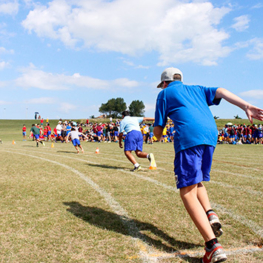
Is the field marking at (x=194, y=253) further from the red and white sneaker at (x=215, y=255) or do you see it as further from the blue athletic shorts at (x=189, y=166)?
the blue athletic shorts at (x=189, y=166)

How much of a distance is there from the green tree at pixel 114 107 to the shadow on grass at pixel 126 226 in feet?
483

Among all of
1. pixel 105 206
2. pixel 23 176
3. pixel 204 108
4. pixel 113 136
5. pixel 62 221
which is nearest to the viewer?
pixel 204 108

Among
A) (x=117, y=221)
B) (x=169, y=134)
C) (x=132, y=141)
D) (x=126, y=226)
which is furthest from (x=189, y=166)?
(x=169, y=134)

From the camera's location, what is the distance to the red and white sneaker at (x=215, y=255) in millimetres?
2391

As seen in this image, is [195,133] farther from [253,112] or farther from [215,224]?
[215,224]

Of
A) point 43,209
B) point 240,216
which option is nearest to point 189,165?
point 240,216

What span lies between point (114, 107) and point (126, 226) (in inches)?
5925

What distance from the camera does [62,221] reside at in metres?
3.67

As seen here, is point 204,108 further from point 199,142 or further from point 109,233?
point 109,233

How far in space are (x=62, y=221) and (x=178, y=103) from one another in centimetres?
242

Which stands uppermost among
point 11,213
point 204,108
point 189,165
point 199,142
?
point 204,108

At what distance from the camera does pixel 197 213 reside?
264 centimetres

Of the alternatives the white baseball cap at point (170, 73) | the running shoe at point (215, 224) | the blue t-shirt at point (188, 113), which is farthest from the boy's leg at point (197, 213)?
the white baseball cap at point (170, 73)

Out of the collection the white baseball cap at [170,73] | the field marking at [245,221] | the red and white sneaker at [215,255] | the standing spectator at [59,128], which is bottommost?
the field marking at [245,221]
